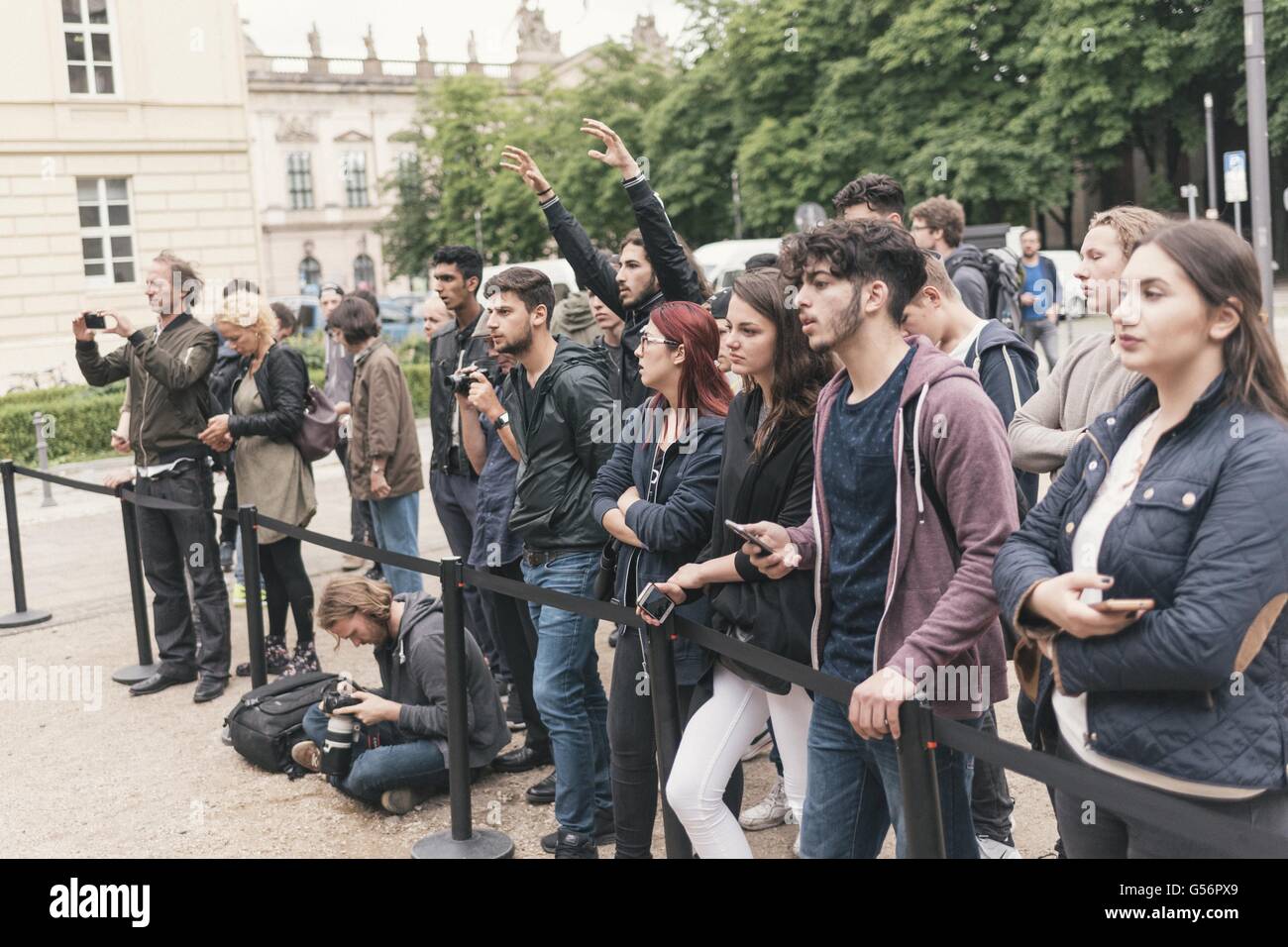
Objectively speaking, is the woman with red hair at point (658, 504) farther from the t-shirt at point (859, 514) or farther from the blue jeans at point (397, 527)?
the blue jeans at point (397, 527)

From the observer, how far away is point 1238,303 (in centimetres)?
234

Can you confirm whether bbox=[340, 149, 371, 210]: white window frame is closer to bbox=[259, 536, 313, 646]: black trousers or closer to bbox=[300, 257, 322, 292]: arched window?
bbox=[300, 257, 322, 292]: arched window

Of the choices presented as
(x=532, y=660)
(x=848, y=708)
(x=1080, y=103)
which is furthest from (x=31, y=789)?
(x=1080, y=103)

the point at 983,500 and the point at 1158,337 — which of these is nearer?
the point at 1158,337

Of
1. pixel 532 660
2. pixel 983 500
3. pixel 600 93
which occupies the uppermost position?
pixel 600 93

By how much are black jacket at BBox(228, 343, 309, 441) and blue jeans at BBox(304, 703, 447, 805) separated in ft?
6.78

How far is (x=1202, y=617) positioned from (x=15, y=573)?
25.8 feet

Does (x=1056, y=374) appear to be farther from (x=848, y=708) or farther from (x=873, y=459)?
(x=848, y=708)

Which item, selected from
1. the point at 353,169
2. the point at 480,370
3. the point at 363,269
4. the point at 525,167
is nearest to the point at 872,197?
the point at 525,167

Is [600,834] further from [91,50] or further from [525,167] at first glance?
[91,50]

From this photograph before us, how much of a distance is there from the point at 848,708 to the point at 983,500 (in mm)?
522

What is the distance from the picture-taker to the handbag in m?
6.83

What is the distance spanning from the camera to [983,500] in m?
2.81
